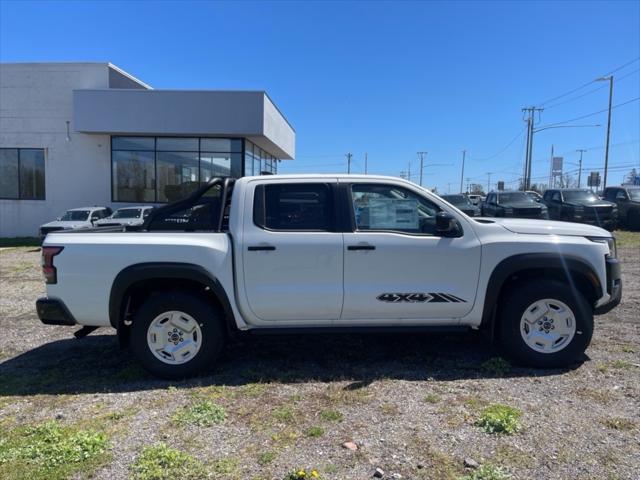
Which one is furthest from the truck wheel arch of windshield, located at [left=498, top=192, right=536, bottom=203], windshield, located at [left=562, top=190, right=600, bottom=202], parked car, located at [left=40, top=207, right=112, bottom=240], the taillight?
windshield, located at [left=562, top=190, right=600, bottom=202]

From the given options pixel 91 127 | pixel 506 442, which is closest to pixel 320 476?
pixel 506 442

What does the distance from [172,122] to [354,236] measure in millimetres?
17119

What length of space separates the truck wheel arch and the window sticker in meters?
0.88

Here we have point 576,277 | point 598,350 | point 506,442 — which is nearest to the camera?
point 506,442

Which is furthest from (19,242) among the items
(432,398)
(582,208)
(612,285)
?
(582,208)

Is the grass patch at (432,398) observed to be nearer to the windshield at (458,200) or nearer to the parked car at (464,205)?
the parked car at (464,205)

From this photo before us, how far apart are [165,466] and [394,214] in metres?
2.86

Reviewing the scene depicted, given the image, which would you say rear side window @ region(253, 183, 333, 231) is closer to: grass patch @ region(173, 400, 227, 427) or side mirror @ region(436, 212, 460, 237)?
side mirror @ region(436, 212, 460, 237)

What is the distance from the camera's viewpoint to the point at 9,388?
4430 millimetres

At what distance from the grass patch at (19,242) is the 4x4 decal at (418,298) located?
18397 millimetres

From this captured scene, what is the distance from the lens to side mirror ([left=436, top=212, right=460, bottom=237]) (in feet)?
14.8

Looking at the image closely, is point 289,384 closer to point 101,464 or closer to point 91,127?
point 101,464

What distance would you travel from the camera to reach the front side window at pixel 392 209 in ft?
15.3

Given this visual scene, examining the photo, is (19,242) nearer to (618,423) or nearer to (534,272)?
(534,272)
